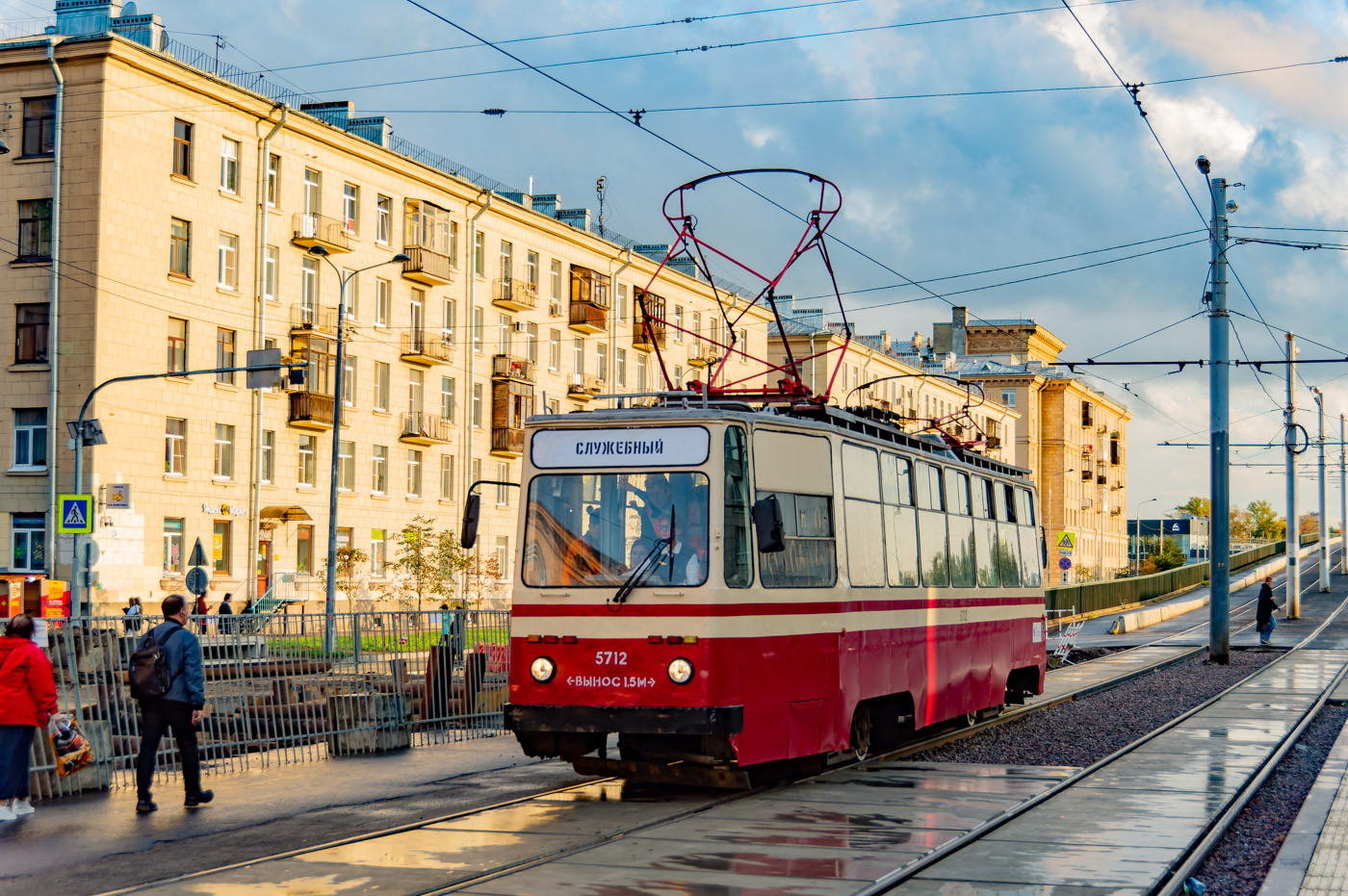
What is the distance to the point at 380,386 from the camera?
163 feet

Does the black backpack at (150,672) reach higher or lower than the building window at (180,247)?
lower

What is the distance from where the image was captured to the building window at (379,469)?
49.2m

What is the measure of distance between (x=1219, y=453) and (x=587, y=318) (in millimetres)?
31631

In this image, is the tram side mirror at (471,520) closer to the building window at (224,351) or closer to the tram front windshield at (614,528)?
the tram front windshield at (614,528)

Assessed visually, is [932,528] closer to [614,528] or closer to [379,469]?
[614,528]

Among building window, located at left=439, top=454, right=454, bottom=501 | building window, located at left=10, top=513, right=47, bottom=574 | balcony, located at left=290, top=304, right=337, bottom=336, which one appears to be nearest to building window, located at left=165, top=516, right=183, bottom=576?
building window, located at left=10, top=513, right=47, bottom=574

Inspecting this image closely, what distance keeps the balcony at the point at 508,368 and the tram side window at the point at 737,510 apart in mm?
43346

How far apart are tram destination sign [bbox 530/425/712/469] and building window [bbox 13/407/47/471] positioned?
1219 inches

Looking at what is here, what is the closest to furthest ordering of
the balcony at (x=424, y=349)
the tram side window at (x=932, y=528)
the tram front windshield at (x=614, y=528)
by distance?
the tram front windshield at (x=614, y=528) → the tram side window at (x=932, y=528) → the balcony at (x=424, y=349)

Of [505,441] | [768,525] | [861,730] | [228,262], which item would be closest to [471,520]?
[768,525]

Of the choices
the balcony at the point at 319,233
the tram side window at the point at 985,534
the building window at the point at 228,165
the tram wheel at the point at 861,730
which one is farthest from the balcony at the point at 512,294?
the tram wheel at the point at 861,730

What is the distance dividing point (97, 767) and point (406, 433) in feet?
122

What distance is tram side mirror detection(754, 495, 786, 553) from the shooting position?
11.5 meters

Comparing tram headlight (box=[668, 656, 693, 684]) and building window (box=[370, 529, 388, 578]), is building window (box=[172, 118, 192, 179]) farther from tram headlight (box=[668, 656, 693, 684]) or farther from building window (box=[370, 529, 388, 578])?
tram headlight (box=[668, 656, 693, 684])
